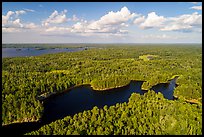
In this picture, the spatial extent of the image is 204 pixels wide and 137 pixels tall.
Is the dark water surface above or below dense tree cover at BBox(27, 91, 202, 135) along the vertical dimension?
below

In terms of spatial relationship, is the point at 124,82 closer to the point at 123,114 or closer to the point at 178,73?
the point at 178,73

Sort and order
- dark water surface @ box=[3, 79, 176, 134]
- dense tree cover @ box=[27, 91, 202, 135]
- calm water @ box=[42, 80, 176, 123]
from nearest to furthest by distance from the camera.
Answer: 1. dense tree cover @ box=[27, 91, 202, 135]
2. dark water surface @ box=[3, 79, 176, 134]
3. calm water @ box=[42, 80, 176, 123]

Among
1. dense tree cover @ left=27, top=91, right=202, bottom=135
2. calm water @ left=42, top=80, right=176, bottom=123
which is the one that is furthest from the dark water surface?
dense tree cover @ left=27, top=91, right=202, bottom=135

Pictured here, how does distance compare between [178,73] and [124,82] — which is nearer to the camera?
[124,82]

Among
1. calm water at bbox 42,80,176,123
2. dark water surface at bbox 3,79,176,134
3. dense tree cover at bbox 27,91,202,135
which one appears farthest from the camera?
calm water at bbox 42,80,176,123

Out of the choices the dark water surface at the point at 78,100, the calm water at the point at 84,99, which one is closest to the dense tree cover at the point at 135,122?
the dark water surface at the point at 78,100

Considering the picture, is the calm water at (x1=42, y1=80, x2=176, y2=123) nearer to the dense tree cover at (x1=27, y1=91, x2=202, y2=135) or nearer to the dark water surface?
the dark water surface

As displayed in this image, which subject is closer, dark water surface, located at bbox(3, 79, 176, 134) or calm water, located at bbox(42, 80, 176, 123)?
dark water surface, located at bbox(3, 79, 176, 134)

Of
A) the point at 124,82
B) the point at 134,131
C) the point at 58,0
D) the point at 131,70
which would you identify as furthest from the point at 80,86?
the point at 58,0
